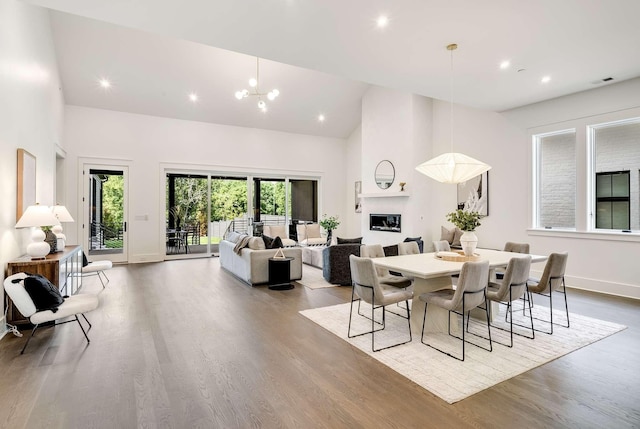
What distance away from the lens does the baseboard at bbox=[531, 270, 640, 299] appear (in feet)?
17.2

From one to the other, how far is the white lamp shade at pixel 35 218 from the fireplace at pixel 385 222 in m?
6.64

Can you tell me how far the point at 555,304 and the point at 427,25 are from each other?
4089 mm

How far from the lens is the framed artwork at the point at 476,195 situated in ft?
24.1

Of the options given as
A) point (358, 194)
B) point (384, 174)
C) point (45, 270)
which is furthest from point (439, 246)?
point (358, 194)

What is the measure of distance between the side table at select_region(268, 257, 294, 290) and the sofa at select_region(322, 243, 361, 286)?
71cm

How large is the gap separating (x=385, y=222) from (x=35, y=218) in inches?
272

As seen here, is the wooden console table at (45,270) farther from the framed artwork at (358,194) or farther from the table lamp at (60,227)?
the framed artwork at (358,194)

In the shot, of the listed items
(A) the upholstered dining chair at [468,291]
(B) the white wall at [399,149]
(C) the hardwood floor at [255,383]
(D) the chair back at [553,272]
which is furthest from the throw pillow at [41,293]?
(B) the white wall at [399,149]

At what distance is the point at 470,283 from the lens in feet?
10.2

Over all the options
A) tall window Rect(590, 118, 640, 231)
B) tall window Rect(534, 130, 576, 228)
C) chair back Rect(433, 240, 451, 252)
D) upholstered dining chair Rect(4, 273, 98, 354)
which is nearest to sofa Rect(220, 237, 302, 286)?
chair back Rect(433, 240, 451, 252)

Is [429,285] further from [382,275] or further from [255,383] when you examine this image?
[255,383]

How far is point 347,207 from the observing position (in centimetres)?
1148

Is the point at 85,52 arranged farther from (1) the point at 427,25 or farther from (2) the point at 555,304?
(2) the point at 555,304

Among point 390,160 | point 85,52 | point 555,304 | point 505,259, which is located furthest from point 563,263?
point 85,52
